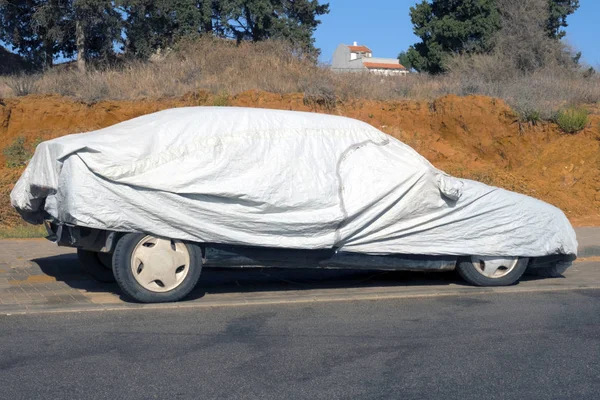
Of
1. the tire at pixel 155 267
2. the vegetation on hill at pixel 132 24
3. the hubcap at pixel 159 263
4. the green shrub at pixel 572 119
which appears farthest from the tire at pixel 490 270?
the vegetation on hill at pixel 132 24

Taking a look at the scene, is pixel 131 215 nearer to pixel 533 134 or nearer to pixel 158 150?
pixel 158 150

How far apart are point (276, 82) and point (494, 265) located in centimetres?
1160

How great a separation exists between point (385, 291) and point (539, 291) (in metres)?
1.79

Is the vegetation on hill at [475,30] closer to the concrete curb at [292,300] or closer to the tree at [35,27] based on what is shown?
the tree at [35,27]

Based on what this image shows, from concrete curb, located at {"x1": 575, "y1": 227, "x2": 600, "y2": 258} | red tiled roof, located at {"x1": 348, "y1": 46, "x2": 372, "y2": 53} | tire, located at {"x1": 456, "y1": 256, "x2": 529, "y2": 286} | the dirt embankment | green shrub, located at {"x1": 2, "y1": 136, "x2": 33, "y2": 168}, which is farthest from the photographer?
red tiled roof, located at {"x1": 348, "y1": 46, "x2": 372, "y2": 53}

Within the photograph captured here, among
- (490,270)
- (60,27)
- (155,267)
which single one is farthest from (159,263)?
(60,27)

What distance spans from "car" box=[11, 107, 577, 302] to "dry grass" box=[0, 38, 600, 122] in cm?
1031

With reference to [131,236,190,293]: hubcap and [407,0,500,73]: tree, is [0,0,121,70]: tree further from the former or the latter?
[131,236,190,293]: hubcap

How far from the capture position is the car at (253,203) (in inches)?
279

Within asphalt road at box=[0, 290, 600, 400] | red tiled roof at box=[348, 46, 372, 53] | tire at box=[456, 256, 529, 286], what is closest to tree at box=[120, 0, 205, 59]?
tire at box=[456, 256, 529, 286]

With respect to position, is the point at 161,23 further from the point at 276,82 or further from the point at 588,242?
the point at 588,242

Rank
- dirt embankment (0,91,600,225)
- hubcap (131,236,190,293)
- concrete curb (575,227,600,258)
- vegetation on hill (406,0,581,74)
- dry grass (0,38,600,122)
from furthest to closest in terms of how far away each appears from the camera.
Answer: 1. vegetation on hill (406,0,581,74)
2. dry grass (0,38,600,122)
3. dirt embankment (0,91,600,225)
4. concrete curb (575,227,600,258)
5. hubcap (131,236,190,293)

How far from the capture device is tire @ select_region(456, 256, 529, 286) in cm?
866

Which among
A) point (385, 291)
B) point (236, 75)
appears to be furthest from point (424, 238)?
point (236, 75)
